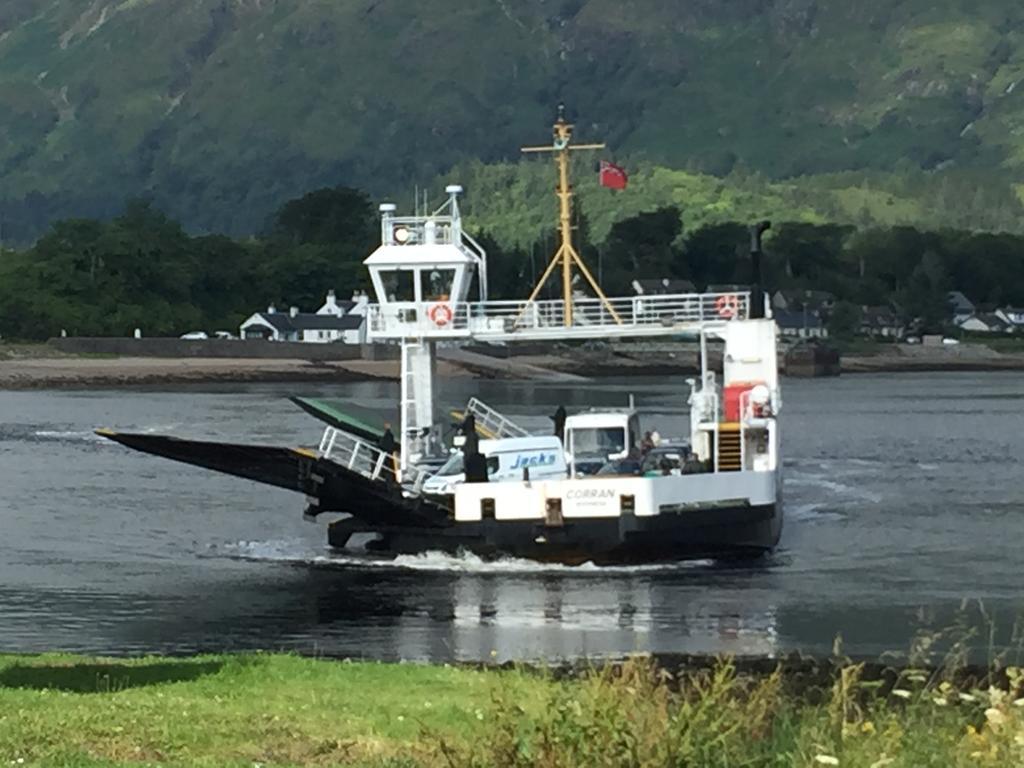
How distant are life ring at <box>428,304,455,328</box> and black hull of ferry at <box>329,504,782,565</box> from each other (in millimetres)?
4685

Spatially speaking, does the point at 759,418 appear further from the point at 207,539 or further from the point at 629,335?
the point at 207,539

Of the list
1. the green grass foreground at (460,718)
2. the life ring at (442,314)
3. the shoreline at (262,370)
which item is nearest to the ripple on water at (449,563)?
the life ring at (442,314)

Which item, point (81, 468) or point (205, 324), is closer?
point (81, 468)

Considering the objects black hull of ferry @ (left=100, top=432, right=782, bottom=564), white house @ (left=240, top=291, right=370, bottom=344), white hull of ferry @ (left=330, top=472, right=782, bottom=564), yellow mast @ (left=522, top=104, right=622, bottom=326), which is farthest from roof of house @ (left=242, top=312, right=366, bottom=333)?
white hull of ferry @ (left=330, top=472, right=782, bottom=564)

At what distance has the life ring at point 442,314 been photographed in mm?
44031

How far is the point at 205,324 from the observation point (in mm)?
194000

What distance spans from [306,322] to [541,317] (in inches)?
5990

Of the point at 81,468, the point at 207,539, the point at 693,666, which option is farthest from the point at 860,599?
the point at 81,468

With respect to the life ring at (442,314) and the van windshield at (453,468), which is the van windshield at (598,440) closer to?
the van windshield at (453,468)

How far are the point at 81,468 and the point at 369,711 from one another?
5350 centimetres

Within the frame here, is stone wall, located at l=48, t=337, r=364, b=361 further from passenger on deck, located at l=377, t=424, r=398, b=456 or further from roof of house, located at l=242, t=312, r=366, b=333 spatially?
passenger on deck, located at l=377, t=424, r=398, b=456

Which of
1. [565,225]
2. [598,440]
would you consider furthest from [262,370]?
[565,225]

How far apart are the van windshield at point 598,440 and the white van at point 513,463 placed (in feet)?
6.34

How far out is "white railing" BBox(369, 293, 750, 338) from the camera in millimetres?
43000
